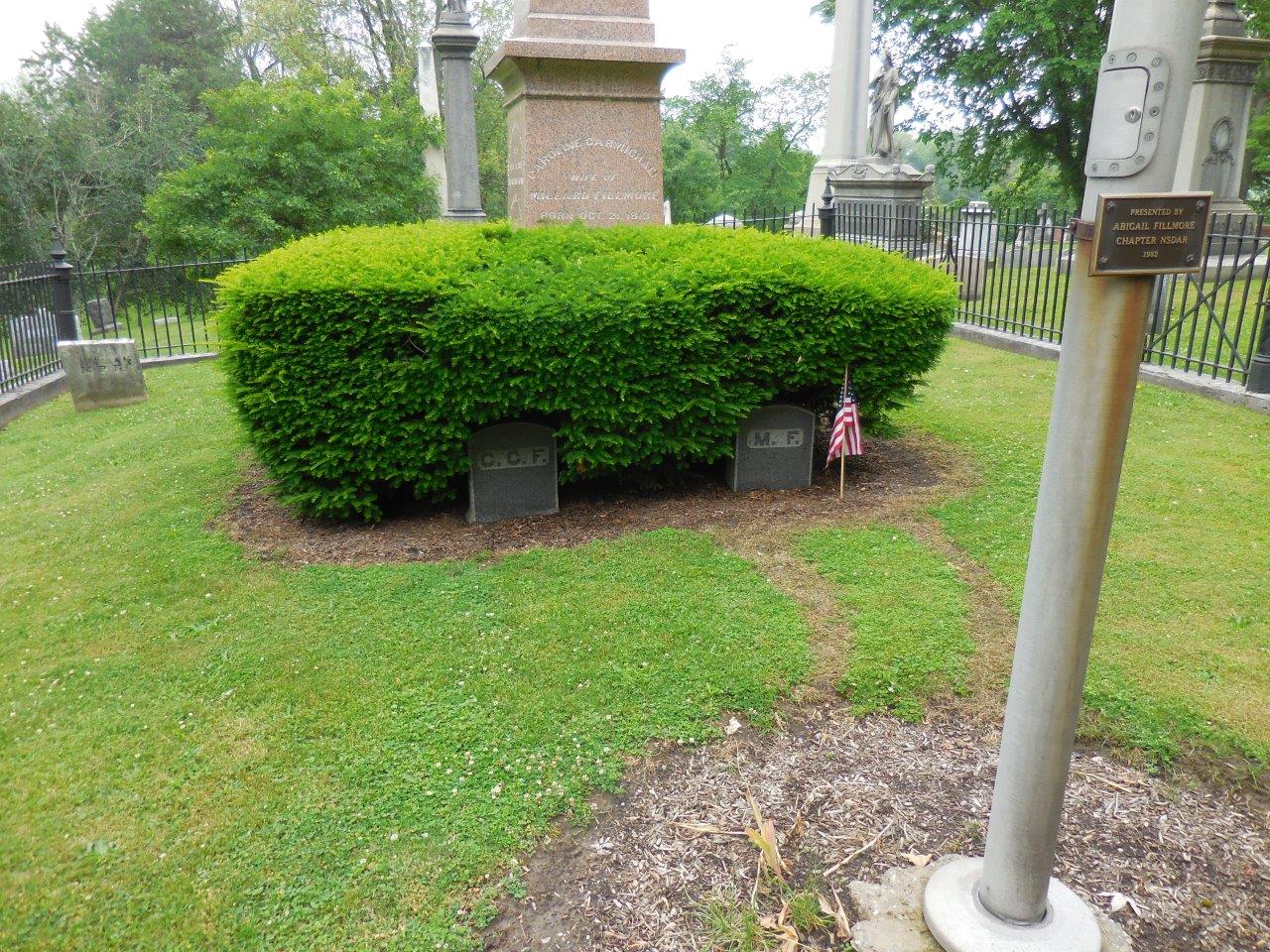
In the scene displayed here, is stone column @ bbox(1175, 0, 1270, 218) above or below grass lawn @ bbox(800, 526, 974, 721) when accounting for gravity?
above

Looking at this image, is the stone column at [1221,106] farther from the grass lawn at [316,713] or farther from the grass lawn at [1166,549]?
the grass lawn at [316,713]

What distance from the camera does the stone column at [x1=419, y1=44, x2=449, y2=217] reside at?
79.9 feet

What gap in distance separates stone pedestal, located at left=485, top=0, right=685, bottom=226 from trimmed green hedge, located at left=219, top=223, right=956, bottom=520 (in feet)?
4.73

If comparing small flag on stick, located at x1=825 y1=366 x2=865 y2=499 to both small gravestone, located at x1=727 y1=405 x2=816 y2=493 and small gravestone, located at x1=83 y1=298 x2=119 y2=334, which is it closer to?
small gravestone, located at x1=727 y1=405 x2=816 y2=493

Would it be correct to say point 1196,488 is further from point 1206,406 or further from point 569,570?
point 569,570

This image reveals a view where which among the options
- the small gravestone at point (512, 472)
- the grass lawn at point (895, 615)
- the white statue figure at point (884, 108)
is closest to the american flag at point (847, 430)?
the grass lawn at point (895, 615)

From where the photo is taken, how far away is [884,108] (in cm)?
1884

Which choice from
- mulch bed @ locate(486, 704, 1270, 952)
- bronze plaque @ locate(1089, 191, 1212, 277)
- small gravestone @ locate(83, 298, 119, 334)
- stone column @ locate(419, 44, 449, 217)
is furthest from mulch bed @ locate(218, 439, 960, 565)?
stone column @ locate(419, 44, 449, 217)

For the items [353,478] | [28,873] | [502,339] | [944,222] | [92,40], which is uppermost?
[92,40]

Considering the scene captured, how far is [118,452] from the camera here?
25.9ft

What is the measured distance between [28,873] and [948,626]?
393 centimetres

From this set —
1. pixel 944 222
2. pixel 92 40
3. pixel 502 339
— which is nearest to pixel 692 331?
pixel 502 339

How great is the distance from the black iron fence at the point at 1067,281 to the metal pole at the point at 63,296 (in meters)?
8.78

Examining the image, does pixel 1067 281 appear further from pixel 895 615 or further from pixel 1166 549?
pixel 895 615
